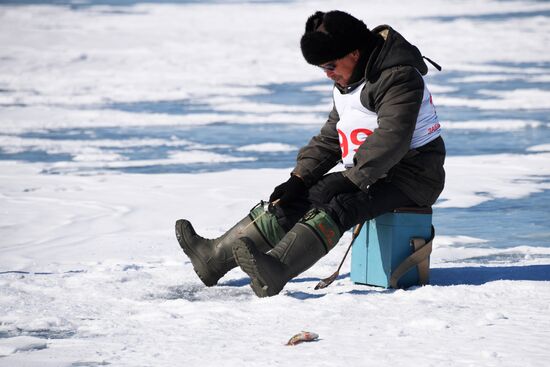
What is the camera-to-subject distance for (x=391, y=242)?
13.1 feet

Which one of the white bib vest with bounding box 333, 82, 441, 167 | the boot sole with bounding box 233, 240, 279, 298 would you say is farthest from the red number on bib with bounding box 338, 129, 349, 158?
the boot sole with bounding box 233, 240, 279, 298

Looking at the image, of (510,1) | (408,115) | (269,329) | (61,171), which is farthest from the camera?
(510,1)

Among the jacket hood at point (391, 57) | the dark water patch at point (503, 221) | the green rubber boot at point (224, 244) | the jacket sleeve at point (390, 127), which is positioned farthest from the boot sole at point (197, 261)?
the dark water patch at point (503, 221)

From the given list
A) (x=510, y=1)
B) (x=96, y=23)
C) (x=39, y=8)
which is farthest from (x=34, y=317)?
(x=510, y=1)

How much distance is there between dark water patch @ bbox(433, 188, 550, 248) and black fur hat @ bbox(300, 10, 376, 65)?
5.05 ft

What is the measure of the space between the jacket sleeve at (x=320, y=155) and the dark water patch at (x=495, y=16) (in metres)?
20.5

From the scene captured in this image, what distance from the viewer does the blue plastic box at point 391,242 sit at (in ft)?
13.1

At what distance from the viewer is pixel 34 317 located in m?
3.49

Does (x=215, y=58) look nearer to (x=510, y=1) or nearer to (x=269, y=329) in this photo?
(x=269, y=329)

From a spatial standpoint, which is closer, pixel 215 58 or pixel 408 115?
pixel 408 115

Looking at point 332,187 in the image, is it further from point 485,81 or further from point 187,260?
point 485,81

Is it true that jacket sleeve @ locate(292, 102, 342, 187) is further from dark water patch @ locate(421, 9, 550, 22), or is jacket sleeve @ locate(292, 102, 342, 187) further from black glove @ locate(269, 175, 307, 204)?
dark water patch @ locate(421, 9, 550, 22)

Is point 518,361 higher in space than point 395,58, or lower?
lower

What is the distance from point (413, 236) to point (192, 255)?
0.91 meters
